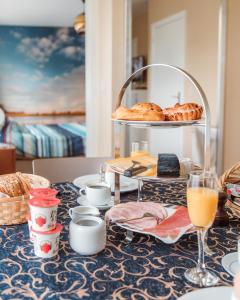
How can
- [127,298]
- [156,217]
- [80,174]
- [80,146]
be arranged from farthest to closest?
[80,146]
[80,174]
[156,217]
[127,298]

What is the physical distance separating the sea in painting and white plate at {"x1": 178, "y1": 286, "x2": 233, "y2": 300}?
229 inches

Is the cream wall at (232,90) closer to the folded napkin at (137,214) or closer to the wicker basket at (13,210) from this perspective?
the folded napkin at (137,214)

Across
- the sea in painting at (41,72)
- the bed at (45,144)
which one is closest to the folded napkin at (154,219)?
the bed at (45,144)

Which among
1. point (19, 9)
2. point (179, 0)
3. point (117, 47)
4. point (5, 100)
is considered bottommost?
point (5, 100)

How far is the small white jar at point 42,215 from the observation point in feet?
2.86

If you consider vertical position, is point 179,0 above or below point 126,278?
above

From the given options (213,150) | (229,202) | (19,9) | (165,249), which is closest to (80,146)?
(213,150)

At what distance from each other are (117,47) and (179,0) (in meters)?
0.90

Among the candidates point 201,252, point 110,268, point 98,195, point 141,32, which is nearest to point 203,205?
point 201,252

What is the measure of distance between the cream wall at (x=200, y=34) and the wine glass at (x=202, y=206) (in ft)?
8.76

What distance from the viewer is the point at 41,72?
20.3 ft

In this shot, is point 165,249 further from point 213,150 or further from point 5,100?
point 5,100

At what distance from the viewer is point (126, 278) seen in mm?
771

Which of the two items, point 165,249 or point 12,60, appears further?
point 12,60
